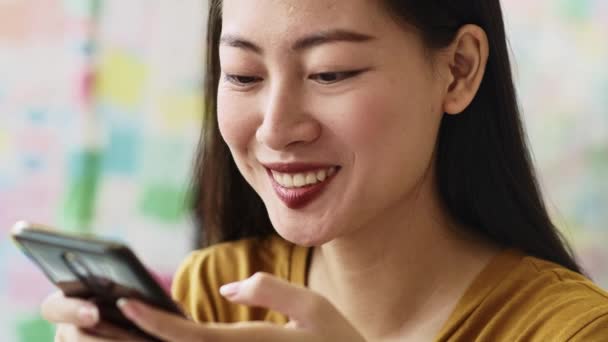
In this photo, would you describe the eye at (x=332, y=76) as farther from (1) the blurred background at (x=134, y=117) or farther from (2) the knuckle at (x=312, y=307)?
(1) the blurred background at (x=134, y=117)

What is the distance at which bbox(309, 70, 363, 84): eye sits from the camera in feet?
3.51

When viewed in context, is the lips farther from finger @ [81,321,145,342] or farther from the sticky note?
the sticky note

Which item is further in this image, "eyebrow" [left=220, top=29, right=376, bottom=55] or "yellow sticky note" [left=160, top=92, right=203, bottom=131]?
"yellow sticky note" [left=160, top=92, right=203, bottom=131]

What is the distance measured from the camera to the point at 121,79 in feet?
6.81

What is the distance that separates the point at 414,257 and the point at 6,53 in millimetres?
1167

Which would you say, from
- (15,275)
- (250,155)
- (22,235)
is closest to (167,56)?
(15,275)

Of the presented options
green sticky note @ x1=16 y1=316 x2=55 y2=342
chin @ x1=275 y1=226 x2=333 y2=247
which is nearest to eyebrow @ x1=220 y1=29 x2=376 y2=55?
chin @ x1=275 y1=226 x2=333 y2=247

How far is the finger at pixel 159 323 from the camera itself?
814 millimetres

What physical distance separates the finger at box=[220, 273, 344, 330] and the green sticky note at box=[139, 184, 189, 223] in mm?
1276

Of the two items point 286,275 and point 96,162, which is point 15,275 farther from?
point 286,275

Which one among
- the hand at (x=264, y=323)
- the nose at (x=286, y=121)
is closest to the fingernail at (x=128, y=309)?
the hand at (x=264, y=323)

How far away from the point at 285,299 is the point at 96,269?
183mm

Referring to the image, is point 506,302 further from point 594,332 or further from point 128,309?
point 128,309

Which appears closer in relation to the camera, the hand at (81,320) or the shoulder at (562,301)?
the hand at (81,320)
